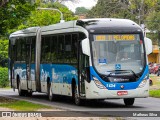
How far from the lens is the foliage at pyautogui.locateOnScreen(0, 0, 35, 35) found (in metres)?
26.7

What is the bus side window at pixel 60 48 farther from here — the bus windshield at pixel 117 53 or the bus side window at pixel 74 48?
the bus windshield at pixel 117 53

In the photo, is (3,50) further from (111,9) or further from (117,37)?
(117,37)

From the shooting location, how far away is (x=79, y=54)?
2259 cm

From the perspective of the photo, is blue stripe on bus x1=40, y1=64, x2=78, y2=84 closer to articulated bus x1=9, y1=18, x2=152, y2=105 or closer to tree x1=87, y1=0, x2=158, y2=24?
articulated bus x1=9, y1=18, x2=152, y2=105

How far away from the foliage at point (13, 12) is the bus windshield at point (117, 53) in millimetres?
6136

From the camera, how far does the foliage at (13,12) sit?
26.7 m

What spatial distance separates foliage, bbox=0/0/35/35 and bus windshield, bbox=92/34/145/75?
6.14 m

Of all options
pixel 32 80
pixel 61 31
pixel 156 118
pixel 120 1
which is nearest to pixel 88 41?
pixel 61 31

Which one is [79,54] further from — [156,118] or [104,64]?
[156,118]

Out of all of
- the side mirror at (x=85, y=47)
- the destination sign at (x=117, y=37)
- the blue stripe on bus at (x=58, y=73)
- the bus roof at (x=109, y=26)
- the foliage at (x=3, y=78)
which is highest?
the bus roof at (x=109, y=26)

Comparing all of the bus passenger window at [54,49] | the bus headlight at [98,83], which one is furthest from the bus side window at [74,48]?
the bus passenger window at [54,49]

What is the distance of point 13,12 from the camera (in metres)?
27.4

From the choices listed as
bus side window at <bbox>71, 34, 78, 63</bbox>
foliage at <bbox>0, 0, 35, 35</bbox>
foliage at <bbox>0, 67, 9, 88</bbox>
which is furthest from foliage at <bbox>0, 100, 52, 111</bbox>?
foliage at <bbox>0, 67, 9, 88</bbox>

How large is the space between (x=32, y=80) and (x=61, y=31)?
4.99m
